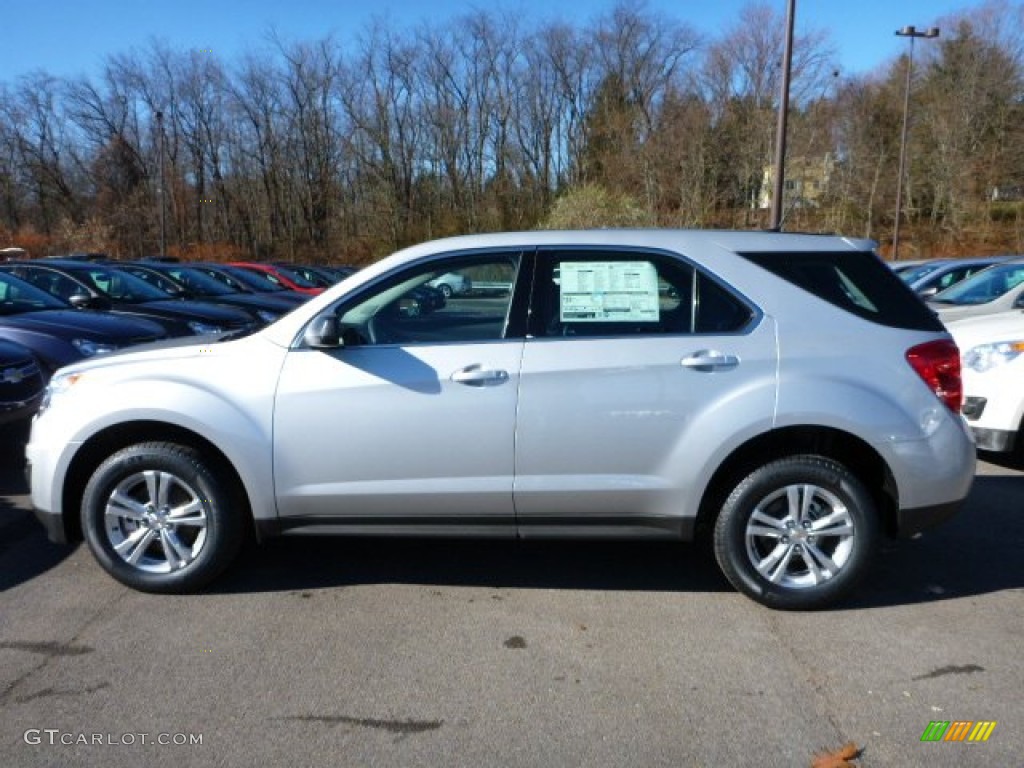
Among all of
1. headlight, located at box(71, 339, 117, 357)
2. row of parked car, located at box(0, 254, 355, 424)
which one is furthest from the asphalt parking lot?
headlight, located at box(71, 339, 117, 357)

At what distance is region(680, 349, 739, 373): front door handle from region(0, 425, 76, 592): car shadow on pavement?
358 cm

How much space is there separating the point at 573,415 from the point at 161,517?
6.82ft

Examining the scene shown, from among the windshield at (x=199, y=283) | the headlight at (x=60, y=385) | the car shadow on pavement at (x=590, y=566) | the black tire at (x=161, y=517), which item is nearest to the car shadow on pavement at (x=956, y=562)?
the car shadow on pavement at (x=590, y=566)

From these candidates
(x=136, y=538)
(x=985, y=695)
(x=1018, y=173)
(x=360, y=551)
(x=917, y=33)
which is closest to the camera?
(x=985, y=695)

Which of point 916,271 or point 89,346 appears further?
point 916,271

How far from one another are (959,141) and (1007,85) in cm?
396

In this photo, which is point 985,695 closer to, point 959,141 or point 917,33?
point 917,33

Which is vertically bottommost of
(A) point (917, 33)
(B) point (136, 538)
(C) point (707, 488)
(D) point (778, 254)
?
(B) point (136, 538)

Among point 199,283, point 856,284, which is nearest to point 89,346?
point 856,284

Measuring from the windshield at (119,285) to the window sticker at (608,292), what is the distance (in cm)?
921

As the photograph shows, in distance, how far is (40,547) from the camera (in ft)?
15.7

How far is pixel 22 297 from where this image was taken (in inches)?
342

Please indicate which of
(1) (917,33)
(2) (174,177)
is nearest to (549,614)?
(1) (917,33)

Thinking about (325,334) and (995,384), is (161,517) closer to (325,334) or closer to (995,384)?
(325,334)
